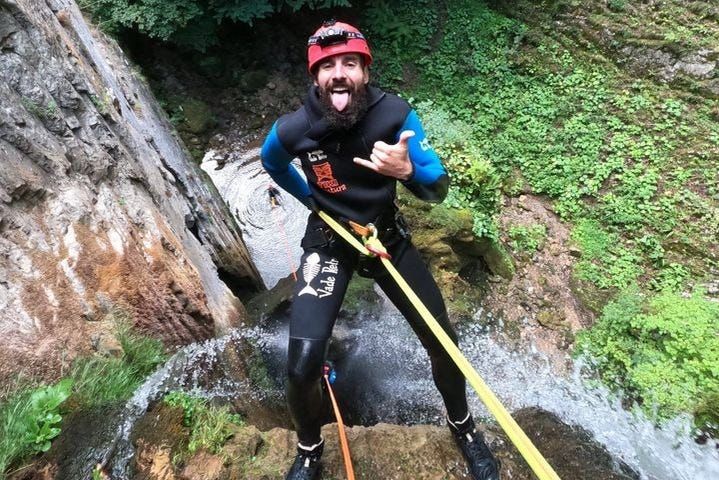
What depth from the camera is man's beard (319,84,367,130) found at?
248 centimetres

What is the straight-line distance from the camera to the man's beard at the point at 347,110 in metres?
2.48

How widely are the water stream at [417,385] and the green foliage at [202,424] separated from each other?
0.25 meters

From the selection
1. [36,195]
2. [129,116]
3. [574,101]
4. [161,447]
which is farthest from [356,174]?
[574,101]

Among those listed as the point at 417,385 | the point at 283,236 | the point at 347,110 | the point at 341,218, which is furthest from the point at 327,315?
the point at 283,236

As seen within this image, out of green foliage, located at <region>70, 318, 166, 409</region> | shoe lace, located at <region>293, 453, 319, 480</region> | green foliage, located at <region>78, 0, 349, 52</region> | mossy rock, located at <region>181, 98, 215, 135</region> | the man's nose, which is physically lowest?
shoe lace, located at <region>293, 453, 319, 480</region>

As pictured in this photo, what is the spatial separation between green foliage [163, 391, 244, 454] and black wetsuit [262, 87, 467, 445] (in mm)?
465

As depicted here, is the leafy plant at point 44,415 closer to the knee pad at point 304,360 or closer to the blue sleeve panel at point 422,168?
the knee pad at point 304,360

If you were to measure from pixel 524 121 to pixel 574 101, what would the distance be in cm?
87

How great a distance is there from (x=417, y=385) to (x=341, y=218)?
8.98 feet

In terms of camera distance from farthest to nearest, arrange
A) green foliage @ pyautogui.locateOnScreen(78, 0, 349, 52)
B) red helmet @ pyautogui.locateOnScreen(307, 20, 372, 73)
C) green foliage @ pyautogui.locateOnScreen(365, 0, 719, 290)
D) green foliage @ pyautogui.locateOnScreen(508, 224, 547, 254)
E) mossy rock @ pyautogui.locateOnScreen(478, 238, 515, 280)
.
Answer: green foliage @ pyautogui.locateOnScreen(78, 0, 349, 52), green foliage @ pyautogui.locateOnScreen(508, 224, 547, 254), mossy rock @ pyautogui.locateOnScreen(478, 238, 515, 280), green foliage @ pyautogui.locateOnScreen(365, 0, 719, 290), red helmet @ pyautogui.locateOnScreen(307, 20, 372, 73)

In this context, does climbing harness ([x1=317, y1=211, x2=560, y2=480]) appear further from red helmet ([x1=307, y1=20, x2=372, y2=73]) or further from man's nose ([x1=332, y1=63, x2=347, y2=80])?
red helmet ([x1=307, y1=20, x2=372, y2=73])

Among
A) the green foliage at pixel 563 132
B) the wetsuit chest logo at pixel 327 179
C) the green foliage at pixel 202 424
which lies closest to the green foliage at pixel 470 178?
the green foliage at pixel 563 132

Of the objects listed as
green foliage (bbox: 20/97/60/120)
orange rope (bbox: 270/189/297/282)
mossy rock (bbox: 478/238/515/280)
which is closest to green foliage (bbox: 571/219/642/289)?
mossy rock (bbox: 478/238/515/280)

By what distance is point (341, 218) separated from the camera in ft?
9.09
